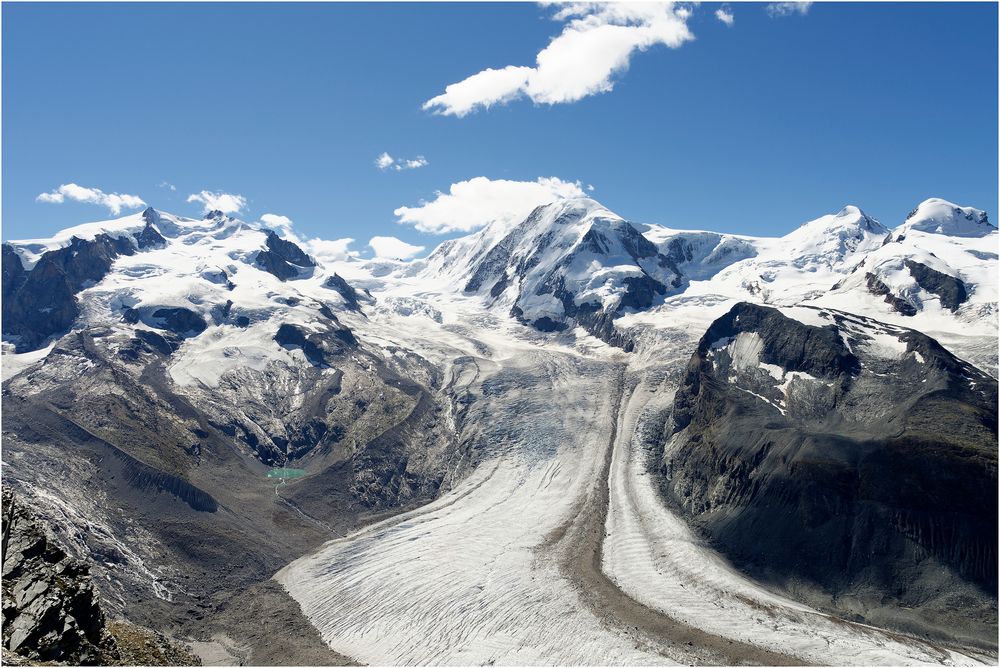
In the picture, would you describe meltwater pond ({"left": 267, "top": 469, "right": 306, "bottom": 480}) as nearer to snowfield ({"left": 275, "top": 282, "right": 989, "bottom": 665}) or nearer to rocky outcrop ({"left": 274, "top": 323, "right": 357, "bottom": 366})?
snowfield ({"left": 275, "top": 282, "right": 989, "bottom": 665})

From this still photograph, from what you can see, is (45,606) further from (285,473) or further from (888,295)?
(888,295)

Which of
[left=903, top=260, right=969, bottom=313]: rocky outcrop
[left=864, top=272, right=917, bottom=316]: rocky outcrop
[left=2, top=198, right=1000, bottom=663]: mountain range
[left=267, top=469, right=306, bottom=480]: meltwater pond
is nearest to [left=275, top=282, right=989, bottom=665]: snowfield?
[left=2, top=198, right=1000, bottom=663]: mountain range

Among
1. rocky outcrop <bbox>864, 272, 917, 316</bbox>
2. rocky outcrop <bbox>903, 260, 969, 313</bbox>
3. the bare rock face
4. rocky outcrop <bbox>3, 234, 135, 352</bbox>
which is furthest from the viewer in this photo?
rocky outcrop <bbox>3, 234, 135, 352</bbox>

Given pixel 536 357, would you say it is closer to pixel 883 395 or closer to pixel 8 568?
pixel 883 395

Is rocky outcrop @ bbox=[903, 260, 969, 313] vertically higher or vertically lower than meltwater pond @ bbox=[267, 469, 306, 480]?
higher

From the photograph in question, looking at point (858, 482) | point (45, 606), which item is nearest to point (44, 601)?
point (45, 606)

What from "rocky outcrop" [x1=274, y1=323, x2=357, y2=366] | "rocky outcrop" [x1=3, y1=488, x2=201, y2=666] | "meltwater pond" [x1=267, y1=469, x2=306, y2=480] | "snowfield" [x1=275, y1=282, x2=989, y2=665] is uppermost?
"rocky outcrop" [x1=274, y1=323, x2=357, y2=366]

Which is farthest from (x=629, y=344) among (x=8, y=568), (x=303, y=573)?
(x=8, y=568)

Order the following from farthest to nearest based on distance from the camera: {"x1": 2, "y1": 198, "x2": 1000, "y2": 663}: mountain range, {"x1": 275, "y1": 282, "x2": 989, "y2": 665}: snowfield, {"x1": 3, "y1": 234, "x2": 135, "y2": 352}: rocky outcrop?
{"x1": 3, "y1": 234, "x2": 135, "y2": 352}: rocky outcrop
{"x1": 2, "y1": 198, "x2": 1000, "y2": 663}: mountain range
{"x1": 275, "y1": 282, "x2": 989, "y2": 665}: snowfield
